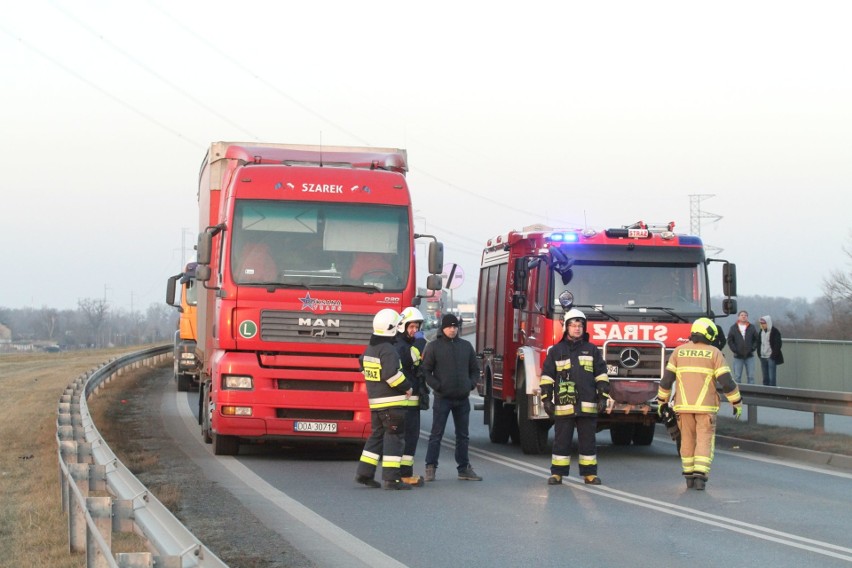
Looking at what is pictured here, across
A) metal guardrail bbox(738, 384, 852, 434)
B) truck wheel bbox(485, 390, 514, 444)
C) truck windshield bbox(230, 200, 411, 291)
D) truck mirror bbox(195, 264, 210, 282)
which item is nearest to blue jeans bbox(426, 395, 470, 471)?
truck windshield bbox(230, 200, 411, 291)

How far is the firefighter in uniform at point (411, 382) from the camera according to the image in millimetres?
13312

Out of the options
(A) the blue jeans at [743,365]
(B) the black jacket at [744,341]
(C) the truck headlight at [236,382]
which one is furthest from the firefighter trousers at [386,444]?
(A) the blue jeans at [743,365]

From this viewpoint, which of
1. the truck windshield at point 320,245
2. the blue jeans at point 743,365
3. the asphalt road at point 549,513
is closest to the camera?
the asphalt road at point 549,513

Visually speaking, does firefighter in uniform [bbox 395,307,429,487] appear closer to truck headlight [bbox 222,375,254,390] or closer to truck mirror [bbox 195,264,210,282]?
truck headlight [bbox 222,375,254,390]

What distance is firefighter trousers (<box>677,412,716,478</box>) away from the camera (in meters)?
12.9

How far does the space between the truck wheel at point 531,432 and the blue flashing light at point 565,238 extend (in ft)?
6.78

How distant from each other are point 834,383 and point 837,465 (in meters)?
9.89

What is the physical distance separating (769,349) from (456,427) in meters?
12.9

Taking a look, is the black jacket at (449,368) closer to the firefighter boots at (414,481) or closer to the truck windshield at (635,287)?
the firefighter boots at (414,481)

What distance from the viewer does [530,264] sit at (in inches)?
668

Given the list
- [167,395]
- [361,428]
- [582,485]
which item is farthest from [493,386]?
[167,395]

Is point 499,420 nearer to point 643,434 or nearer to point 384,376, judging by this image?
point 643,434

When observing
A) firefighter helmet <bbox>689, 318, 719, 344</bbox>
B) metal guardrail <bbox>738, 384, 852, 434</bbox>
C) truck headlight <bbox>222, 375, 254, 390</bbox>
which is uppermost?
firefighter helmet <bbox>689, 318, 719, 344</bbox>

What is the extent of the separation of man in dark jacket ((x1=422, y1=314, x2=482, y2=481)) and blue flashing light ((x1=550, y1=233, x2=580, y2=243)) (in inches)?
116
